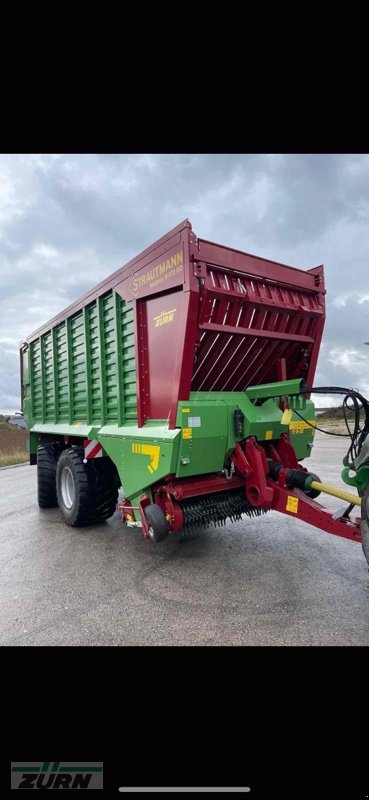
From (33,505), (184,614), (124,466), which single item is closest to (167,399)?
(124,466)

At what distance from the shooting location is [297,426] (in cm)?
454

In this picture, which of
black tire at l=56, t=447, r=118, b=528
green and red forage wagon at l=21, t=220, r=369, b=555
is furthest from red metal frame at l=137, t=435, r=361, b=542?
black tire at l=56, t=447, r=118, b=528

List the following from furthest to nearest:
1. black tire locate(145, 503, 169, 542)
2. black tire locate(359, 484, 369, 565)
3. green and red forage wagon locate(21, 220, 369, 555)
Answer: black tire locate(145, 503, 169, 542), green and red forage wagon locate(21, 220, 369, 555), black tire locate(359, 484, 369, 565)

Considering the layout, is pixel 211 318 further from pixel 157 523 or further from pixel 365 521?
pixel 365 521

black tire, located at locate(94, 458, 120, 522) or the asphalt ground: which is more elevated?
black tire, located at locate(94, 458, 120, 522)

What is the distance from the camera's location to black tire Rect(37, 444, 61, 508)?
22.0 feet

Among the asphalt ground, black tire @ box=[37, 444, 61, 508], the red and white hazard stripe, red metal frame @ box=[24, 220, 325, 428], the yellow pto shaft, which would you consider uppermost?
red metal frame @ box=[24, 220, 325, 428]

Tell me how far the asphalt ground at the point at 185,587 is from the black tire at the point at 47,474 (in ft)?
3.82

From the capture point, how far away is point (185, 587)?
3631 mm

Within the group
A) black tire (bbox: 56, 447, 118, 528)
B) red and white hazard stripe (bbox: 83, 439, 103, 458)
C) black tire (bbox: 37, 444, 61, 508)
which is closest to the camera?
red and white hazard stripe (bbox: 83, 439, 103, 458)

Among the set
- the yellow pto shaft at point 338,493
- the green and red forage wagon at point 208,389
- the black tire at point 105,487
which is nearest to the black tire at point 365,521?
the green and red forage wagon at point 208,389

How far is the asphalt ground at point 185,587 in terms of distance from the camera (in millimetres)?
2881

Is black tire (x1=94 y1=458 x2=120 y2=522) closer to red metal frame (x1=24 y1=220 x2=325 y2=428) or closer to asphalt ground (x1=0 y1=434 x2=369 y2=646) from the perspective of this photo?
asphalt ground (x1=0 y1=434 x2=369 y2=646)
